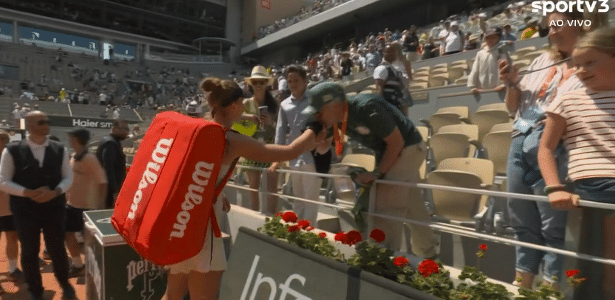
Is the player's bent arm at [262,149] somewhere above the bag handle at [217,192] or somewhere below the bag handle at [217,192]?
above

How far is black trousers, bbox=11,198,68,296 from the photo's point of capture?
12.6 ft

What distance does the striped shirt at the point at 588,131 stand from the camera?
1.74 metres

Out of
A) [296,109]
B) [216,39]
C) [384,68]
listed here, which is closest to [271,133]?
[296,109]

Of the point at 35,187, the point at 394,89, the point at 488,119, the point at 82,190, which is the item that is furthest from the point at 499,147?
the point at 82,190

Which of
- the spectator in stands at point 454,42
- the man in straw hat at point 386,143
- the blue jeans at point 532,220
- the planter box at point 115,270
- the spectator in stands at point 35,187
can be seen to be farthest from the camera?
the spectator in stands at point 454,42

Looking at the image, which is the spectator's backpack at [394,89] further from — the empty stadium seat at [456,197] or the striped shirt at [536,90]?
the striped shirt at [536,90]

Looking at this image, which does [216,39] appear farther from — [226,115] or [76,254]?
[226,115]

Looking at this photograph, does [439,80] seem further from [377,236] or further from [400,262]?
[400,262]

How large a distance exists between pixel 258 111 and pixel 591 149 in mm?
2995

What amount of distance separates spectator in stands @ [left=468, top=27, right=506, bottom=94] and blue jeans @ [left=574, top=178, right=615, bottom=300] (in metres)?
3.23

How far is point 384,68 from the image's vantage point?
4.21 m

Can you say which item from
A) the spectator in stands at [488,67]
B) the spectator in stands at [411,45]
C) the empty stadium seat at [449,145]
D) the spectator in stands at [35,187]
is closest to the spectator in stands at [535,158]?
the empty stadium seat at [449,145]

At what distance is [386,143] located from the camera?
2.58m

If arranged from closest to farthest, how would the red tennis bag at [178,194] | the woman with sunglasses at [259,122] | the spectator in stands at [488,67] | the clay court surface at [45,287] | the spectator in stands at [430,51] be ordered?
1. the red tennis bag at [178,194]
2. the woman with sunglasses at [259,122]
3. the clay court surface at [45,287]
4. the spectator in stands at [488,67]
5. the spectator in stands at [430,51]
